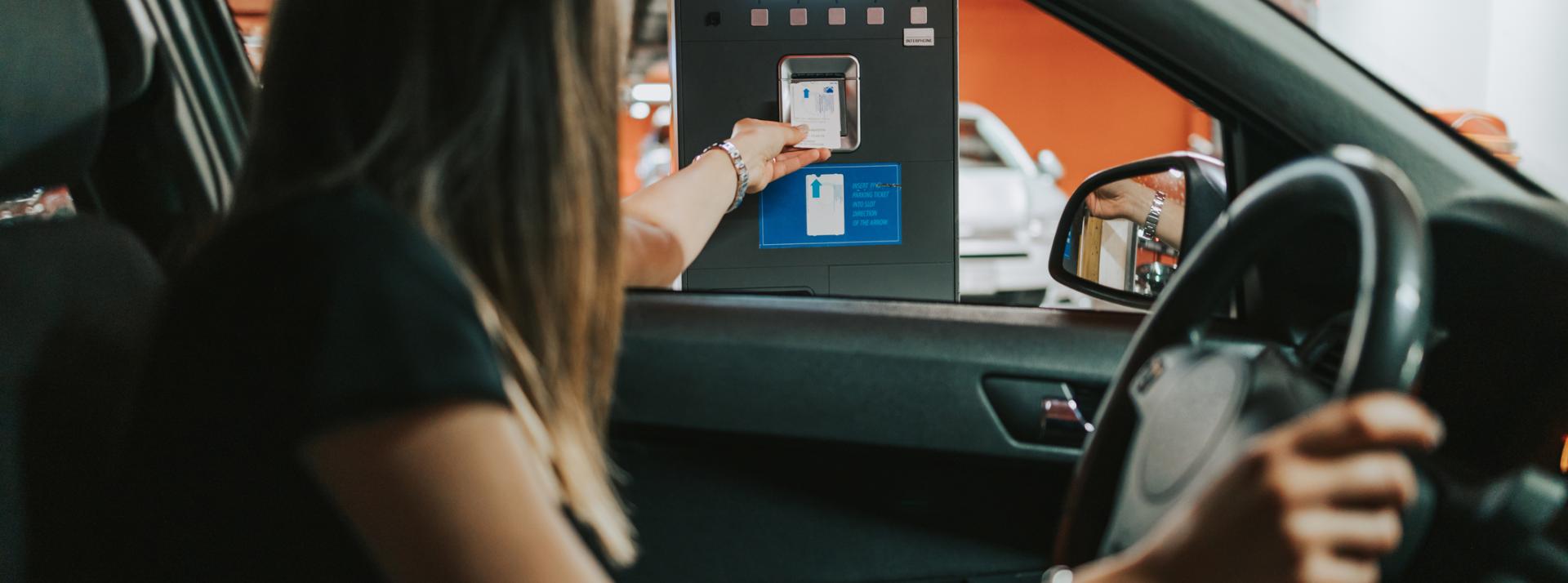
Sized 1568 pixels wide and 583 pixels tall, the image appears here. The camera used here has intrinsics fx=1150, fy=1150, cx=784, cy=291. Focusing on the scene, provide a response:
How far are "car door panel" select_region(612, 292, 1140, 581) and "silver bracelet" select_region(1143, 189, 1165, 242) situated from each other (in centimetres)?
12

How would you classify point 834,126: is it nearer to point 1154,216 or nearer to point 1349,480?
point 1154,216

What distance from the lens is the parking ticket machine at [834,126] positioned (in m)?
1.64

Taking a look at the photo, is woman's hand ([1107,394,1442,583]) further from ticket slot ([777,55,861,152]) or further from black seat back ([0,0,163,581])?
ticket slot ([777,55,861,152])

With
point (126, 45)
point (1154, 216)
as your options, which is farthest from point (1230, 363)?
point (126, 45)

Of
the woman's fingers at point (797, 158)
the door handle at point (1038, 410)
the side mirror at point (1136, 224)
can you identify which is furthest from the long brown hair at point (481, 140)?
the woman's fingers at point (797, 158)

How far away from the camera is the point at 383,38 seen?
2.33ft

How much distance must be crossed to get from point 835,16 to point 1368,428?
1.21m

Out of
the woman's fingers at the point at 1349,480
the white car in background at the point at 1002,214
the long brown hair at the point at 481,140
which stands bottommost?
the white car in background at the point at 1002,214

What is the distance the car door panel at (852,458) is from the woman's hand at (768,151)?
372 mm

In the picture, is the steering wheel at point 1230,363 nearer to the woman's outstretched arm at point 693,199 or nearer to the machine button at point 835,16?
the woman's outstretched arm at point 693,199

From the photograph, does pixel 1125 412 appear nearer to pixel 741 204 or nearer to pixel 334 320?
pixel 334 320

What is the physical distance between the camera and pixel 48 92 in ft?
3.29

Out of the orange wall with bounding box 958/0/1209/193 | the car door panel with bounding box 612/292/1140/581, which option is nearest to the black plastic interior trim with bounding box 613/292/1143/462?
the car door panel with bounding box 612/292/1140/581

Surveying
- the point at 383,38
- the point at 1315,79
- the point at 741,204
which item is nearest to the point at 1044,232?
the point at 741,204
